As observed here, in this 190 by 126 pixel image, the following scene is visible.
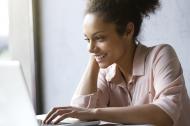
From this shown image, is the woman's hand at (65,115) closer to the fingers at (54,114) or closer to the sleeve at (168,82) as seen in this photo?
the fingers at (54,114)

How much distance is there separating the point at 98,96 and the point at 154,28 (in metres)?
0.44

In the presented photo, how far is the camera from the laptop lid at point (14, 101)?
35.2 inches

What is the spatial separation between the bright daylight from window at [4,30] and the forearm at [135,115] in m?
0.99

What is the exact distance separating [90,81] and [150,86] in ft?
0.73

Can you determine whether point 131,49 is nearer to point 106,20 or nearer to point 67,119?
point 106,20

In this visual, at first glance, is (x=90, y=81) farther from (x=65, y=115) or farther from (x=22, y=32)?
(x=22, y=32)

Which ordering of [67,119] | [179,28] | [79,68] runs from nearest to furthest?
[67,119]
[179,28]
[79,68]

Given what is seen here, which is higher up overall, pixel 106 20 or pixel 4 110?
pixel 106 20

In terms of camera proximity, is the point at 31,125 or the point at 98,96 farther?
the point at 98,96

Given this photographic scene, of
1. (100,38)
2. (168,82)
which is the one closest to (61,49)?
(100,38)

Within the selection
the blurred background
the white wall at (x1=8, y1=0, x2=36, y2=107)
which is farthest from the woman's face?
the white wall at (x1=8, y1=0, x2=36, y2=107)

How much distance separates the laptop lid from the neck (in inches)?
21.1

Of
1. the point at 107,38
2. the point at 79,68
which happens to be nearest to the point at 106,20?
the point at 107,38

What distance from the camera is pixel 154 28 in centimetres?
167
